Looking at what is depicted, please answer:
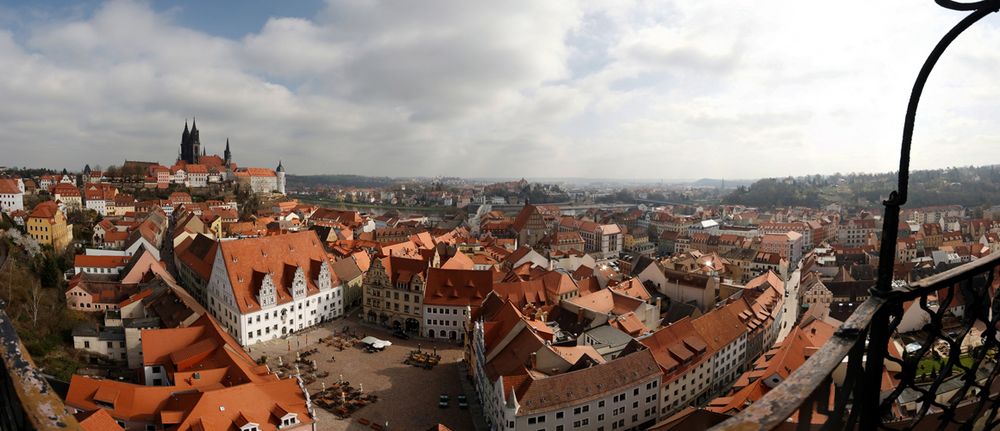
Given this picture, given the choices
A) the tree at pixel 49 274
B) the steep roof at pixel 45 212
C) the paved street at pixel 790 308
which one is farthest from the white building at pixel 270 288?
the paved street at pixel 790 308

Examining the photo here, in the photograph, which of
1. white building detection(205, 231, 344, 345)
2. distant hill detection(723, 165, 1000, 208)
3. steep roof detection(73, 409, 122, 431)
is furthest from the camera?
distant hill detection(723, 165, 1000, 208)

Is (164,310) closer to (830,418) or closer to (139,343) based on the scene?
(139,343)

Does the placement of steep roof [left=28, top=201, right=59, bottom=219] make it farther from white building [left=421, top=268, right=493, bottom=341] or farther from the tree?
white building [left=421, top=268, right=493, bottom=341]

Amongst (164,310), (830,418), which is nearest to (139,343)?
(164,310)

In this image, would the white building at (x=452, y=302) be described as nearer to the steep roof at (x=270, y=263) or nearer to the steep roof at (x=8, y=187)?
the steep roof at (x=270, y=263)

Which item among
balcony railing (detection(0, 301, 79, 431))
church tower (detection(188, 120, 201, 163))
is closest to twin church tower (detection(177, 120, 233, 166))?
church tower (detection(188, 120, 201, 163))
